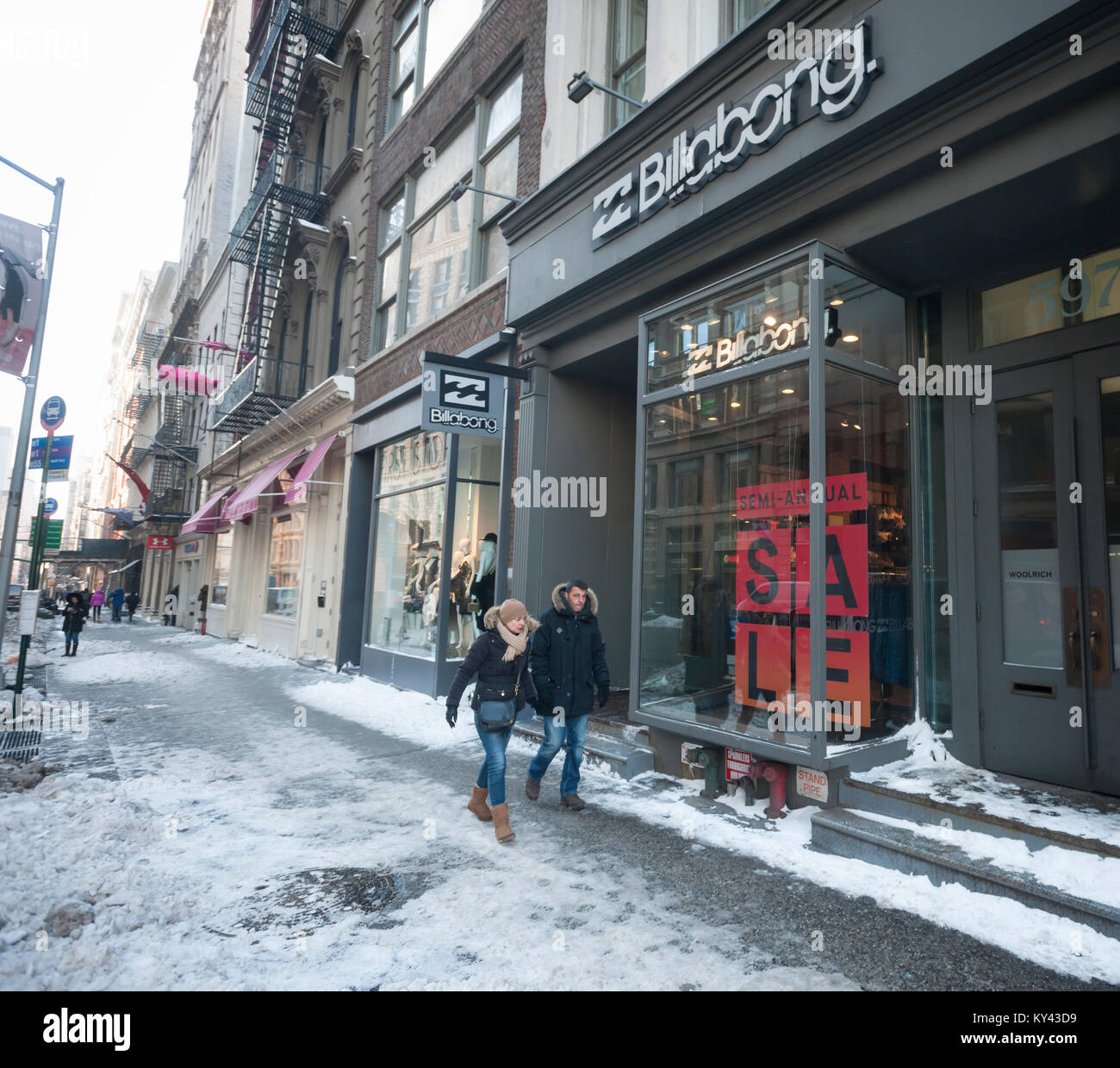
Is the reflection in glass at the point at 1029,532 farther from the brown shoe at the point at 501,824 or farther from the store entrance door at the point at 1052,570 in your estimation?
the brown shoe at the point at 501,824

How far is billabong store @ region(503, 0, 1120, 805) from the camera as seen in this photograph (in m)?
4.88

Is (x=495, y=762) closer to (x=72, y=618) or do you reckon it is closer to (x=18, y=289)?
(x=18, y=289)

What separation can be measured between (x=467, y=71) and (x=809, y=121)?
330 inches

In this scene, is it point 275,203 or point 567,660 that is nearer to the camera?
point 567,660

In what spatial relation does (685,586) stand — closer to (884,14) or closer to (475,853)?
(475,853)

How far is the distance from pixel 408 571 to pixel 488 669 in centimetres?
757

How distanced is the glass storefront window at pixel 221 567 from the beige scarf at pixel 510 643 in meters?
22.8

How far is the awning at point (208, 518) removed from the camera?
23453 mm

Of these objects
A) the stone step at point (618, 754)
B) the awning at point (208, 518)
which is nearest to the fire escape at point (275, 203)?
the awning at point (208, 518)

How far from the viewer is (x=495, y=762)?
17.5ft

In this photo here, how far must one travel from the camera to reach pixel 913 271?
5.96m

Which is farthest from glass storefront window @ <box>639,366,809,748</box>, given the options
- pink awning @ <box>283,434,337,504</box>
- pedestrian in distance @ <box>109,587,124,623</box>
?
pedestrian in distance @ <box>109,587,124,623</box>

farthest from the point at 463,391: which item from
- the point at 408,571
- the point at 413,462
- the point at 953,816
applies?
the point at 953,816
